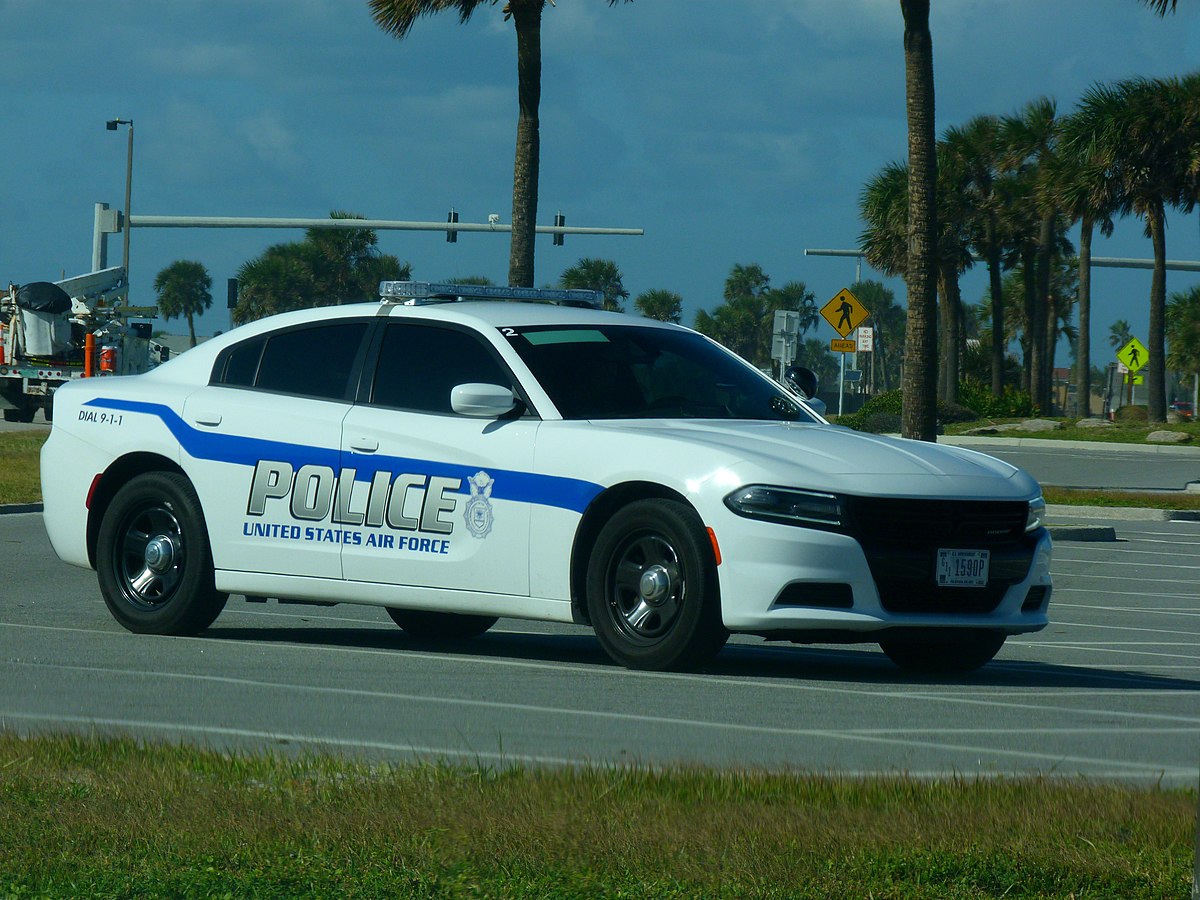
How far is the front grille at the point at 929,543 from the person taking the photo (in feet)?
26.8

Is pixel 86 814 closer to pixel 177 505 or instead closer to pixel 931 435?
pixel 177 505

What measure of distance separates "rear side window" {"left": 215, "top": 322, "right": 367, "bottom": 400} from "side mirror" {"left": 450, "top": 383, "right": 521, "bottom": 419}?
0.99m

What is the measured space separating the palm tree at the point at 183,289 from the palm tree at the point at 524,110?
308 ft

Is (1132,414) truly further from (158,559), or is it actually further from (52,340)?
(158,559)

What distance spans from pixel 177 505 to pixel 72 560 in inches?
33.6

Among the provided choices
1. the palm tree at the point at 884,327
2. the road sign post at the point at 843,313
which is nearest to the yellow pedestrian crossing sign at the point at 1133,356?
the road sign post at the point at 843,313

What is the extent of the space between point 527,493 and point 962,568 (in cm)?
195

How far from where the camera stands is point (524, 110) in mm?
24984

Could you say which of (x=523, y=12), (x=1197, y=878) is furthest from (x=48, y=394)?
(x=1197, y=878)

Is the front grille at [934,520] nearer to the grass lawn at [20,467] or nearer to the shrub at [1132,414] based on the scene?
the grass lawn at [20,467]

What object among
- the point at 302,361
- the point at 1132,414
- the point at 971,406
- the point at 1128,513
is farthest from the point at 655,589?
the point at 1132,414

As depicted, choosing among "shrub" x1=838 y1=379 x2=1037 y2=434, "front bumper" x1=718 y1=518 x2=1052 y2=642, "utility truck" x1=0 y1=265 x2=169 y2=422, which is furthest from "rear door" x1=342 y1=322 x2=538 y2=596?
"shrub" x1=838 y1=379 x2=1037 y2=434

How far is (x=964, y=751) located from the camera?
6609 millimetres

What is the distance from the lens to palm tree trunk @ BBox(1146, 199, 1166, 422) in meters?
48.7
